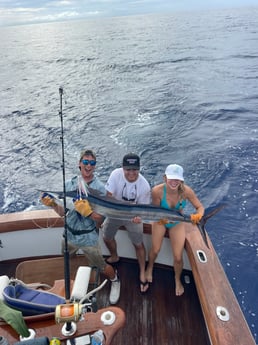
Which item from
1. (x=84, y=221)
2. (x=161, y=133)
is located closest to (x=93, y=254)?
(x=84, y=221)

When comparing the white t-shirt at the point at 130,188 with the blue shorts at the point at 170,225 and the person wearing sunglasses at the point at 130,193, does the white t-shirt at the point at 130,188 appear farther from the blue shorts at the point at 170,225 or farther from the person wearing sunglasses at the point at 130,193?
the blue shorts at the point at 170,225

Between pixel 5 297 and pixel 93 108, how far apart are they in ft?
40.7

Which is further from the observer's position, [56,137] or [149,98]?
[149,98]

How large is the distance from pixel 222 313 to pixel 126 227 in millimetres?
1388

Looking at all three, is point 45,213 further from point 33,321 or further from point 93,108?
point 93,108

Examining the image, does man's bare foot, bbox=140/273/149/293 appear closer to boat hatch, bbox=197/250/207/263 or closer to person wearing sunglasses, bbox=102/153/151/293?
person wearing sunglasses, bbox=102/153/151/293

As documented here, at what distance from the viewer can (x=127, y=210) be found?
314 centimetres

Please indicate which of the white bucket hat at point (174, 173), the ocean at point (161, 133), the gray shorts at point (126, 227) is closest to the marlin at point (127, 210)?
the gray shorts at point (126, 227)

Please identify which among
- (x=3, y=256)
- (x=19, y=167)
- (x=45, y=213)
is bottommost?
(x=19, y=167)

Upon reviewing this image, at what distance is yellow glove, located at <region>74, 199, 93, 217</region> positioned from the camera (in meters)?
2.87

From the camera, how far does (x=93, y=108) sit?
13.7m

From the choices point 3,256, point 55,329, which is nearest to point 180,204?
point 55,329

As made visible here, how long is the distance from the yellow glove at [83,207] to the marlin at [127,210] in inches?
4.0

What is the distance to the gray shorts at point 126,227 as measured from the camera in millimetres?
3395
